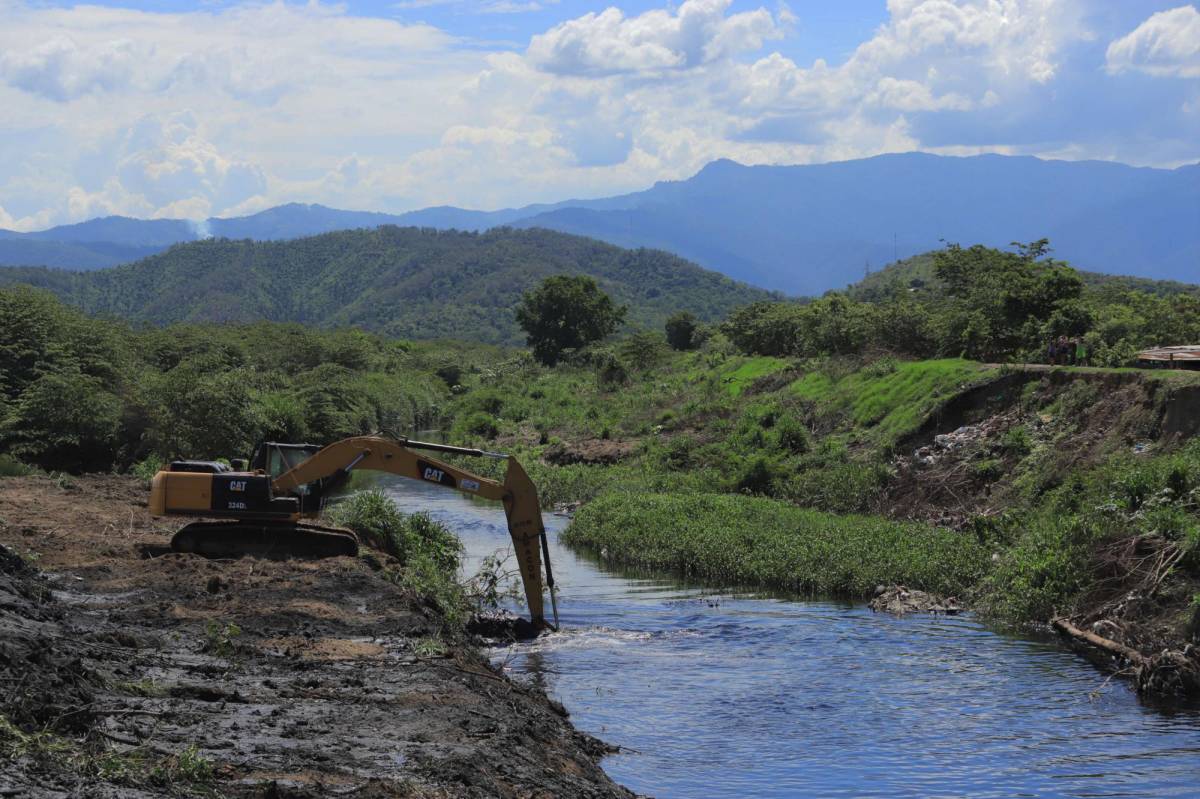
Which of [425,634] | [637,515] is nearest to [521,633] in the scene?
[425,634]

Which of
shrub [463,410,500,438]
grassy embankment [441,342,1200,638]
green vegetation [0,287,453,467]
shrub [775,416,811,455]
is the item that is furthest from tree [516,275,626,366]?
shrub [775,416,811,455]

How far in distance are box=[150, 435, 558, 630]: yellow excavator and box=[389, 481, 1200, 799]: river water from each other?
2.19 m

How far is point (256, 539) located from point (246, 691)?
29.5 feet

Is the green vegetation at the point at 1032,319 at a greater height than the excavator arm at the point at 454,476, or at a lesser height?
greater

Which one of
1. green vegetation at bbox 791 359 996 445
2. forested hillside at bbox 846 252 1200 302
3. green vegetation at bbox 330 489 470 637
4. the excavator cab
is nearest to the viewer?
the excavator cab

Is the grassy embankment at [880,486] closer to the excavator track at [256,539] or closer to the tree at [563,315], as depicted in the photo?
the excavator track at [256,539]

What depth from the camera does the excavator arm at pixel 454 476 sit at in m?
19.8

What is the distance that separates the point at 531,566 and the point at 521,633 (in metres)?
1.81

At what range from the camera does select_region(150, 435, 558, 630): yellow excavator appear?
20016 mm

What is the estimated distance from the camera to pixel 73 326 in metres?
43.7

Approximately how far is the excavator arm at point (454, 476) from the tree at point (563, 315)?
236ft

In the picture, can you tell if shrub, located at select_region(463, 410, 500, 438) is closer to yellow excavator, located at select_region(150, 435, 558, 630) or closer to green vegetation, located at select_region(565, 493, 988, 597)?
green vegetation, located at select_region(565, 493, 988, 597)

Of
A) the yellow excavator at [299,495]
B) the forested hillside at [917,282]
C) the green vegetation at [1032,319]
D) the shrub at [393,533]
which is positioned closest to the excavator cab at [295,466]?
the yellow excavator at [299,495]

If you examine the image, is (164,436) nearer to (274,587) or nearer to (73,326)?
(73,326)
